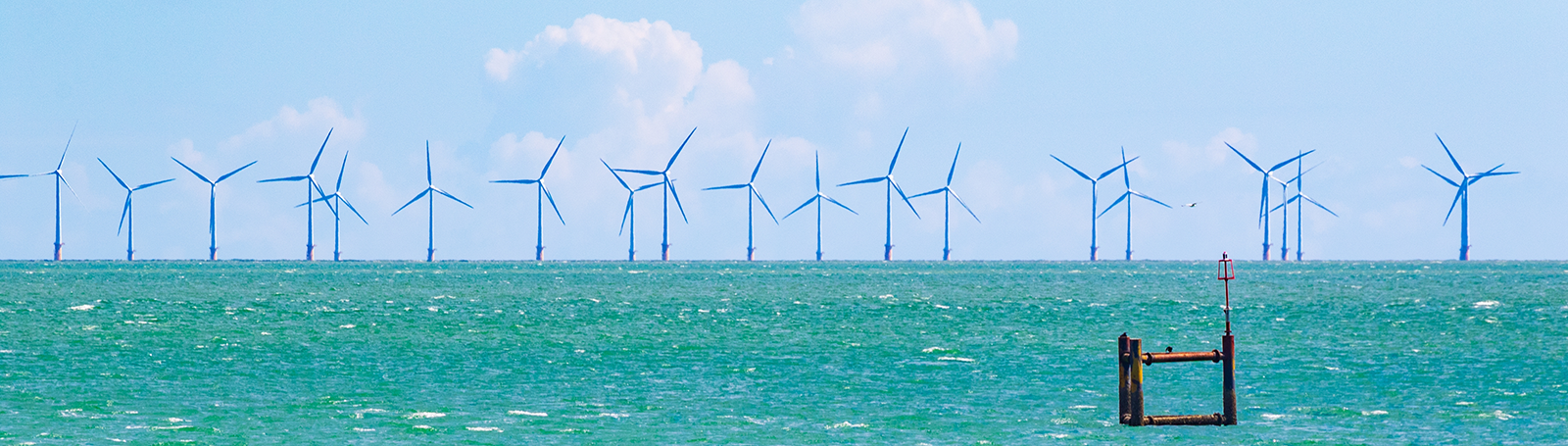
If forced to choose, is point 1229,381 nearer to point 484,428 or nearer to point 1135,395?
point 1135,395

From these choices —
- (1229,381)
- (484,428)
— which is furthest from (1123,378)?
(484,428)

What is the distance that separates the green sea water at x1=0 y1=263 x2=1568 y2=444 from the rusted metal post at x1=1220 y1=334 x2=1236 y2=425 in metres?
0.50

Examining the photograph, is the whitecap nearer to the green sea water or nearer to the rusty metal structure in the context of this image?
the green sea water

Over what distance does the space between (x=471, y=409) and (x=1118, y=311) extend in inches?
2722

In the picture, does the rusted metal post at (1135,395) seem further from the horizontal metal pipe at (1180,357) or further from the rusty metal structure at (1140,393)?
the horizontal metal pipe at (1180,357)

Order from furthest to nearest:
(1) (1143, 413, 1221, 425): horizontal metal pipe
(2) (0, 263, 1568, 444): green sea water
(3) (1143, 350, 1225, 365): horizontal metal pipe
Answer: (2) (0, 263, 1568, 444): green sea water, (1) (1143, 413, 1221, 425): horizontal metal pipe, (3) (1143, 350, 1225, 365): horizontal metal pipe

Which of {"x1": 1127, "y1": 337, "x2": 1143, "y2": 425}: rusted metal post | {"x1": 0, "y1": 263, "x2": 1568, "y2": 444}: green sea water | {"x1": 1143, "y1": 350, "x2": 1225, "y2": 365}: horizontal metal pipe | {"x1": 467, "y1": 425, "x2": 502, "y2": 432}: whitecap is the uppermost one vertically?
{"x1": 1143, "y1": 350, "x2": 1225, "y2": 365}: horizontal metal pipe

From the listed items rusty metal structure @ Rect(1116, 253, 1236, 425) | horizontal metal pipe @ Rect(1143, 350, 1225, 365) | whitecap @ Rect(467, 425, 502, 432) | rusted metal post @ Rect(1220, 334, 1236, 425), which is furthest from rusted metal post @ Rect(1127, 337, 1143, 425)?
whitecap @ Rect(467, 425, 502, 432)

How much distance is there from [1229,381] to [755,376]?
18884 mm

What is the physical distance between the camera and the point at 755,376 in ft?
176

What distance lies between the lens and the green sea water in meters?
38.8

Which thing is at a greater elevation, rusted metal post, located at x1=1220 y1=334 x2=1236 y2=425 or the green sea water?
rusted metal post, located at x1=1220 y1=334 x2=1236 y2=425

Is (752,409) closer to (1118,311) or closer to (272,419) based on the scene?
(272,419)

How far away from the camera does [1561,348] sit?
66.6m
